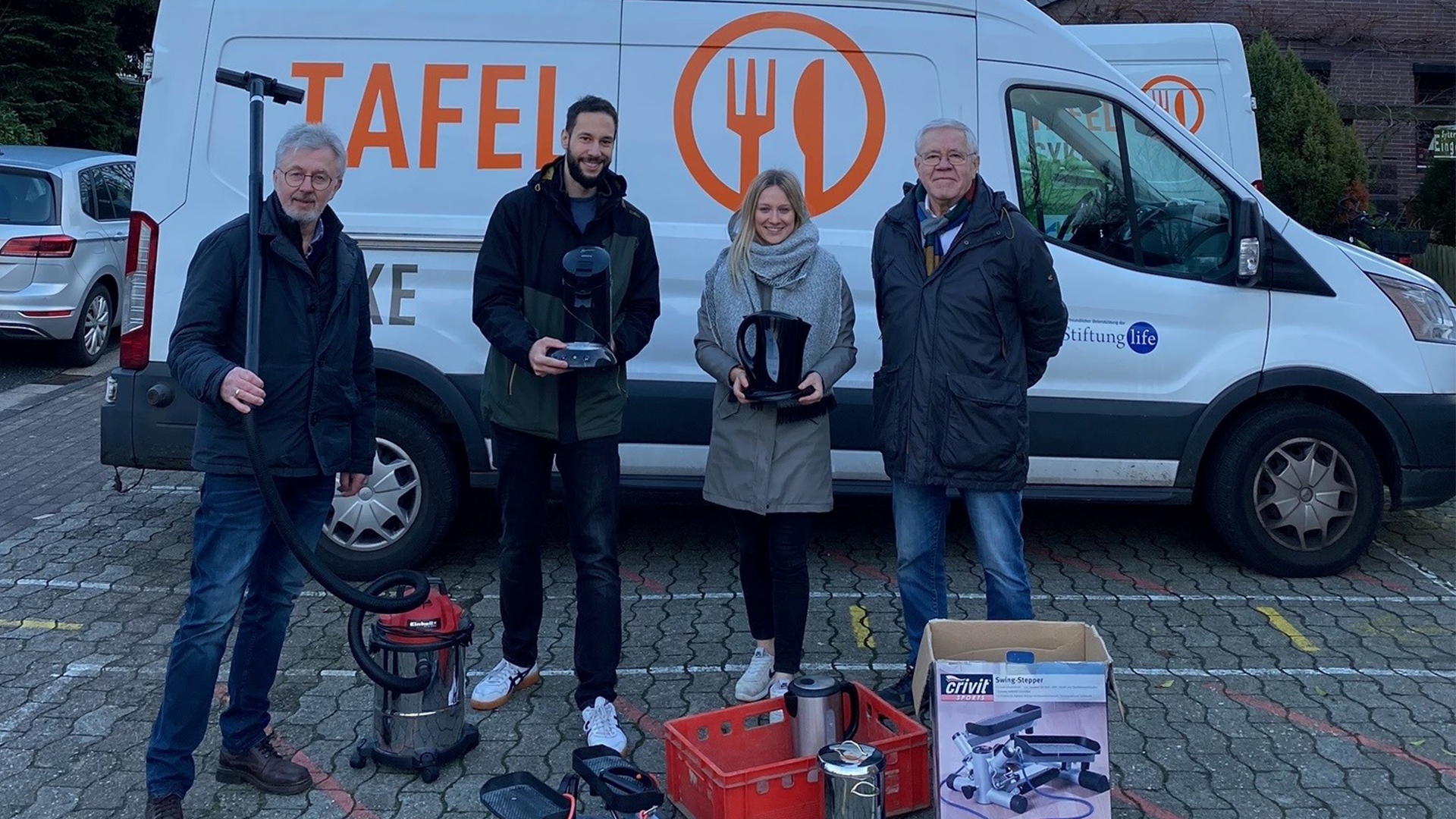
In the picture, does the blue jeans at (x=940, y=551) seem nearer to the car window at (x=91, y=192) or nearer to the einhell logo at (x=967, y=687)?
the einhell logo at (x=967, y=687)

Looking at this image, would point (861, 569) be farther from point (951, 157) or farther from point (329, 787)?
point (329, 787)

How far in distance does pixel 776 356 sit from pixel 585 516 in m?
0.79

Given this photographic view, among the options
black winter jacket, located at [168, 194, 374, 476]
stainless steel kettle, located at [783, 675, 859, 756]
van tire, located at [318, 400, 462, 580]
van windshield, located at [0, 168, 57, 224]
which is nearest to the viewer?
black winter jacket, located at [168, 194, 374, 476]

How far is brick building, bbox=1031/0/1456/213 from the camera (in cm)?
1789

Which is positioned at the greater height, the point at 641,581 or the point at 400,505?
the point at 400,505

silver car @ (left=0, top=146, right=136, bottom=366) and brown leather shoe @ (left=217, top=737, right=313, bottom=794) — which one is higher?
silver car @ (left=0, top=146, right=136, bottom=366)

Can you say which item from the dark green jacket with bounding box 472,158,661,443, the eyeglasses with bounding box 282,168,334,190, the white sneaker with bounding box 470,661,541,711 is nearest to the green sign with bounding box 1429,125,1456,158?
the dark green jacket with bounding box 472,158,661,443

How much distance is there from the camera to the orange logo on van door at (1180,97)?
33.2 feet

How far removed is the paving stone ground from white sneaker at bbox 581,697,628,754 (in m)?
0.10

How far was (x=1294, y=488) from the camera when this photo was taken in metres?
6.02

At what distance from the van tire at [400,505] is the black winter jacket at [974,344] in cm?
236

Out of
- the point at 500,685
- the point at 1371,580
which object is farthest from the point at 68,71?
the point at 1371,580

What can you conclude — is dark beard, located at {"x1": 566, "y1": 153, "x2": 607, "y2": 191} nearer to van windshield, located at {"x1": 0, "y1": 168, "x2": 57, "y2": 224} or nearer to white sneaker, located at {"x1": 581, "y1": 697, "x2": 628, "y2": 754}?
white sneaker, located at {"x1": 581, "y1": 697, "x2": 628, "y2": 754}

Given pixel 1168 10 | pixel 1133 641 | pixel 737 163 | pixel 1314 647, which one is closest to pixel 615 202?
pixel 737 163
